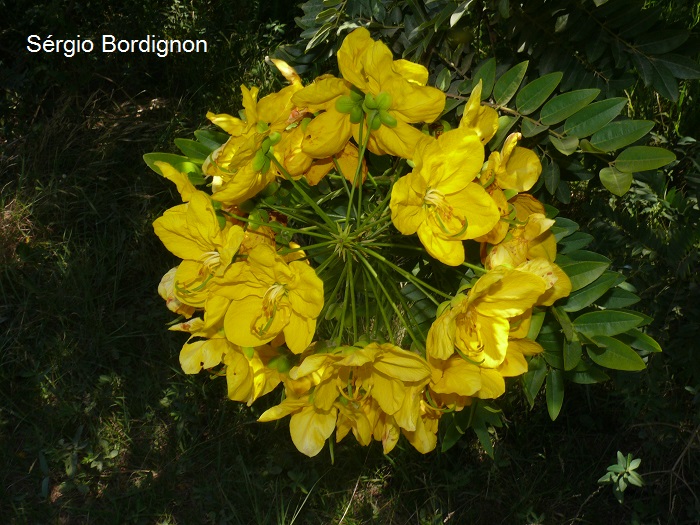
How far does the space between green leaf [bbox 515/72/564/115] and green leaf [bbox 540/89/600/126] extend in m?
0.02

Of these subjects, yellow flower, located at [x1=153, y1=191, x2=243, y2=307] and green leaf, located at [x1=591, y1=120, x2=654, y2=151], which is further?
green leaf, located at [x1=591, y1=120, x2=654, y2=151]

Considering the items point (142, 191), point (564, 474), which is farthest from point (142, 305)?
point (564, 474)

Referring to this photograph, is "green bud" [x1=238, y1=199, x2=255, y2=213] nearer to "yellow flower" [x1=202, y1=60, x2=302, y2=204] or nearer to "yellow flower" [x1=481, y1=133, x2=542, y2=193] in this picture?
"yellow flower" [x1=202, y1=60, x2=302, y2=204]

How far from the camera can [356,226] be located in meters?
1.31

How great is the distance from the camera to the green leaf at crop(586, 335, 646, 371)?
131 cm

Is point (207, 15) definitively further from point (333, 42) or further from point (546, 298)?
point (546, 298)

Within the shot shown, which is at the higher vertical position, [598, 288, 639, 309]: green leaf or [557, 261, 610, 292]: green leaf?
[557, 261, 610, 292]: green leaf

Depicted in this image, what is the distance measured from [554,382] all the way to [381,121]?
1.83 feet

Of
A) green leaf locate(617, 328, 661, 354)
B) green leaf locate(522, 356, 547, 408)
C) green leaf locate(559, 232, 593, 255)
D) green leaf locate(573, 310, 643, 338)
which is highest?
green leaf locate(559, 232, 593, 255)

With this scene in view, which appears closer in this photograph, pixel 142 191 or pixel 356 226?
pixel 356 226

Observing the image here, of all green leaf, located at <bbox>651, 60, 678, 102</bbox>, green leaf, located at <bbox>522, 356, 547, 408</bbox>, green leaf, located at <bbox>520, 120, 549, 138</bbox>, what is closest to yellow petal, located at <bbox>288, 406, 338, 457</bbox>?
green leaf, located at <bbox>522, 356, 547, 408</bbox>

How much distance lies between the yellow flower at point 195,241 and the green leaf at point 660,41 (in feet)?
3.04

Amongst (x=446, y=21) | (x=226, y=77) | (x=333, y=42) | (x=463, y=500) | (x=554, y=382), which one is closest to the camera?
(x=554, y=382)

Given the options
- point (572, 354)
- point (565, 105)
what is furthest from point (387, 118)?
point (572, 354)
